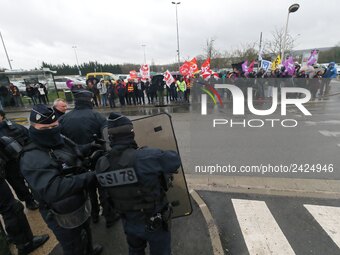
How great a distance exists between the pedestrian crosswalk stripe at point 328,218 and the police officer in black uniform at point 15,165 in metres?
4.70

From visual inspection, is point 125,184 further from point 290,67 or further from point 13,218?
point 290,67

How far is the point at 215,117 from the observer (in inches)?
388

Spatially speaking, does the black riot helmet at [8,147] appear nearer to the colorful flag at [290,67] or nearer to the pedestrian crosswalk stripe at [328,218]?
the pedestrian crosswalk stripe at [328,218]

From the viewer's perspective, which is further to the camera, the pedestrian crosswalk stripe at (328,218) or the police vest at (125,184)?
the pedestrian crosswalk stripe at (328,218)

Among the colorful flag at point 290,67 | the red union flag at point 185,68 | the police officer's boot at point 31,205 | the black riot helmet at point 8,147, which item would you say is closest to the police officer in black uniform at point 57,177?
the black riot helmet at point 8,147

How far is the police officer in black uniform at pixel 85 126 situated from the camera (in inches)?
126

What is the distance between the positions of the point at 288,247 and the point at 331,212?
124 cm

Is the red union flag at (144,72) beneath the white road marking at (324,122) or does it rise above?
above

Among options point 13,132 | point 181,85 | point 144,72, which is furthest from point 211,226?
point 144,72

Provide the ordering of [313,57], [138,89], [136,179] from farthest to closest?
[138,89]
[313,57]
[136,179]

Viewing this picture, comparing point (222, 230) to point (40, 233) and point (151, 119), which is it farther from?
point (40, 233)

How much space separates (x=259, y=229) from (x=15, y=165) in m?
4.11

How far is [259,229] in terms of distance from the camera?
3.15 metres

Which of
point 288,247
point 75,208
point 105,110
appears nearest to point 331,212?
point 288,247
